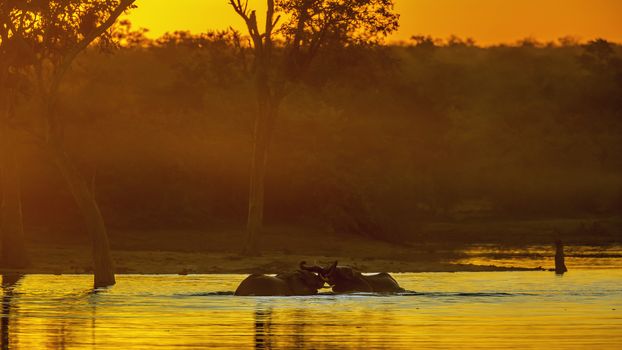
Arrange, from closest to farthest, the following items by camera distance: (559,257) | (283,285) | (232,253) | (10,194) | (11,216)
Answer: (283,285)
(559,257)
(10,194)
(11,216)
(232,253)

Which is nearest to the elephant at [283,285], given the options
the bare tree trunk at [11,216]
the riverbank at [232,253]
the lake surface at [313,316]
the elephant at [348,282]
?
the elephant at [348,282]

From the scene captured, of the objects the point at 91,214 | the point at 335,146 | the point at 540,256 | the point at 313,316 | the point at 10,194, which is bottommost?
the point at 313,316

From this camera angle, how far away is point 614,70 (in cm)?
12912

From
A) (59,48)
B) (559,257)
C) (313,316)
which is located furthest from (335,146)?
(313,316)

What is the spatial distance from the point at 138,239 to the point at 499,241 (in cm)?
1914

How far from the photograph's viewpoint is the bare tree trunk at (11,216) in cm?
5153

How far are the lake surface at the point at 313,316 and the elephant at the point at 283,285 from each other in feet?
1.80

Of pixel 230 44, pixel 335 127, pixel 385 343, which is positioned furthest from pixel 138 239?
pixel 385 343

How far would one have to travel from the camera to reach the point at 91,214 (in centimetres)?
4162

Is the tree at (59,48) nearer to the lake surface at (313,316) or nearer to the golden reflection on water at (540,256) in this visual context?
the lake surface at (313,316)

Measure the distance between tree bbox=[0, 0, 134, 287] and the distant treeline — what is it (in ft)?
10.0

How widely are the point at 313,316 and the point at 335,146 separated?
136ft

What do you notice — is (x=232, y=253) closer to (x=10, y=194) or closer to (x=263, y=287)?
(x=10, y=194)

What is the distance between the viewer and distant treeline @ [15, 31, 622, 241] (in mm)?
66062
